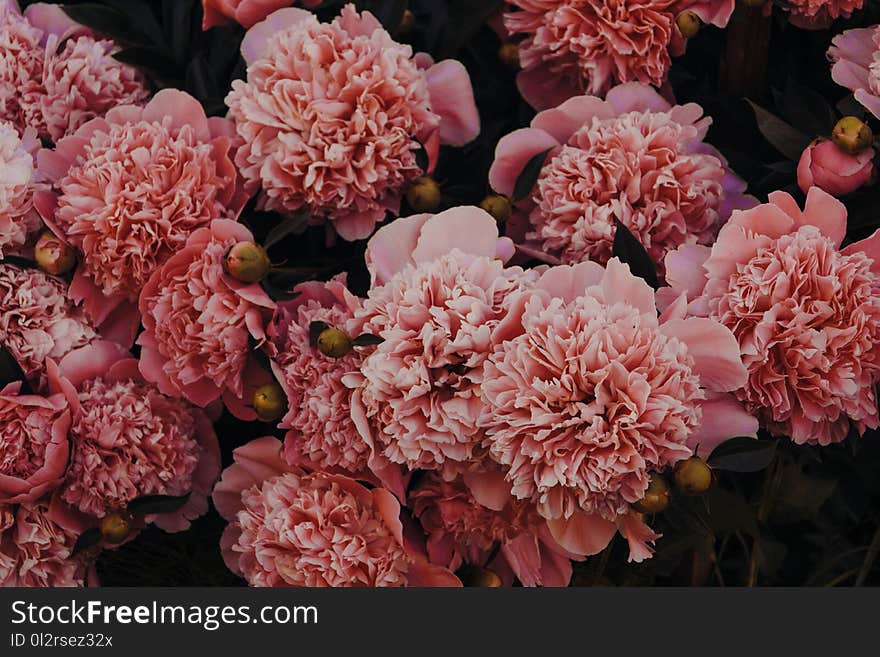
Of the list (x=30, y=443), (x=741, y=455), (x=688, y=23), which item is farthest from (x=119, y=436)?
(x=688, y=23)

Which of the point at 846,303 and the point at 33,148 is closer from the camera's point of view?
the point at 846,303

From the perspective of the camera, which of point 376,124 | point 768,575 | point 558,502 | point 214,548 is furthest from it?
point 768,575

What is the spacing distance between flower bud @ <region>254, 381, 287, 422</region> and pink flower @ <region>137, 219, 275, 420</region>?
0.03m

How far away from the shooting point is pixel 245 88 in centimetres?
96

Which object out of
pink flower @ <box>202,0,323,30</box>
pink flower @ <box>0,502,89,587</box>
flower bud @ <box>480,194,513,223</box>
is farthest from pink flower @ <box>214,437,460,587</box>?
pink flower @ <box>202,0,323,30</box>

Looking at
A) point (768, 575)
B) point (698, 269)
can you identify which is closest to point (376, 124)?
point (698, 269)

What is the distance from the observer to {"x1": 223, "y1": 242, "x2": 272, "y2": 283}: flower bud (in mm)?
904

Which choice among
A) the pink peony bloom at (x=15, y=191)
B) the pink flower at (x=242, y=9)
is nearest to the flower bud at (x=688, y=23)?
the pink flower at (x=242, y=9)

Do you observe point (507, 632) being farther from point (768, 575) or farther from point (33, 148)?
point (33, 148)

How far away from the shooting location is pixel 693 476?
2.66ft

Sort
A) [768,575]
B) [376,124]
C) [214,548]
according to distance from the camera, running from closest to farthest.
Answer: [376,124] → [214,548] → [768,575]

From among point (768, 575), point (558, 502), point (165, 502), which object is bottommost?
point (768, 575)

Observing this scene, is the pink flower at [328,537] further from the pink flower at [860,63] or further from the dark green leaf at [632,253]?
the pink flower at [860,63]

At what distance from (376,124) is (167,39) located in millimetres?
294
